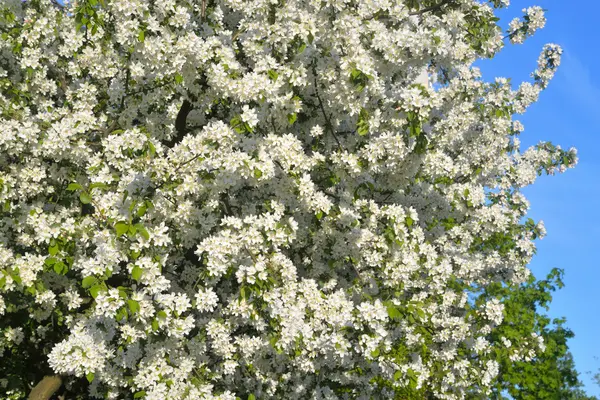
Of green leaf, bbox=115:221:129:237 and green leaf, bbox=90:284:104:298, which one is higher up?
green leaf, bbox=115:221:129:237

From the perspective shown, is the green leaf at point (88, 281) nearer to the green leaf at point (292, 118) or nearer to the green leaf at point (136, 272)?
the green leaf at point (136, 272)

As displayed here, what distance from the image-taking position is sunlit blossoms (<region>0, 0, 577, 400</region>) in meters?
7.62

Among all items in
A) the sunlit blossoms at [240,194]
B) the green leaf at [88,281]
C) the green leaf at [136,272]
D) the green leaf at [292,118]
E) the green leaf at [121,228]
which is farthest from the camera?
the green leaf at [292,118]

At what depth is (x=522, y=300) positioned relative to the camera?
23.4 meters

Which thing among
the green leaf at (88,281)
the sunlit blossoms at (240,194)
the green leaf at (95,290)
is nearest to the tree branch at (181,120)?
the sunlit blossoms at (240,194)

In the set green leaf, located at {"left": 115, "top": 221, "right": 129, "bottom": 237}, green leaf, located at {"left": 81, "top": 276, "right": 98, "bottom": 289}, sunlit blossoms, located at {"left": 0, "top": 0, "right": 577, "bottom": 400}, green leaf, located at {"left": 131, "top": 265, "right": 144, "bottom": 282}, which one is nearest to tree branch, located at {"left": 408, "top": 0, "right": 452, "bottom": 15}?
sunlit blossoms, located at {"left": 0, "top": 0, "right": 577, "bottom": 400}

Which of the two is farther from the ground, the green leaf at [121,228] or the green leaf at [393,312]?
the green leaf at [393,312]

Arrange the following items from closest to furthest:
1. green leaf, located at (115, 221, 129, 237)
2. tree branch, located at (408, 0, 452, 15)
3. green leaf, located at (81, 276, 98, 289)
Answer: green leaf, located at (115, 221, 129, 237)
green leaf, located at (81, 276, 98, 289)
tree branch, located at (408, 0, 452, 15)

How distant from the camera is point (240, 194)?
383 inches

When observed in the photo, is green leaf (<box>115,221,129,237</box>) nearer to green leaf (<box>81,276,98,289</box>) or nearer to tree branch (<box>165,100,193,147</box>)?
green leaf (<box>81,276,98,289</box>)

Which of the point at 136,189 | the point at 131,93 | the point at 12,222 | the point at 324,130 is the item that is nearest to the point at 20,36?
the point at 131,93

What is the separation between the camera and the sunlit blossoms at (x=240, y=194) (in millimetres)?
7621

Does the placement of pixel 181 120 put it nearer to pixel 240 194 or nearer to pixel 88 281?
pixel 240 194

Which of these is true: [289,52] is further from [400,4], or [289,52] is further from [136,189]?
[136,189]
